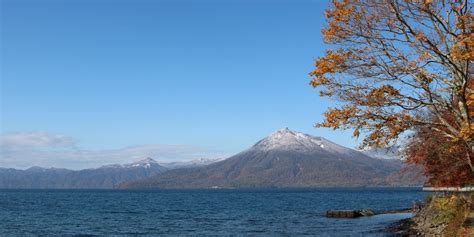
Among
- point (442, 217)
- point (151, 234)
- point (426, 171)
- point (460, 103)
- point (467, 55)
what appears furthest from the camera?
point (151, 234)

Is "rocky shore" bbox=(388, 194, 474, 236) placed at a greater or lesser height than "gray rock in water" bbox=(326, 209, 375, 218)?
greater

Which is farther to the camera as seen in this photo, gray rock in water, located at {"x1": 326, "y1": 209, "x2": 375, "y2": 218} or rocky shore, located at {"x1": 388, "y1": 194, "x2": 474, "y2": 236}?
gray rock in water, located at {"x1": 326, "y1": 209, "x2": 375, "y2": 218}

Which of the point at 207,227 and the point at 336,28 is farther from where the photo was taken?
the point at 207,227

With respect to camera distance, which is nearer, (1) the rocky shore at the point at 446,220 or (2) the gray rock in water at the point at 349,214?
(1) the rocky shore at the point at 446,220

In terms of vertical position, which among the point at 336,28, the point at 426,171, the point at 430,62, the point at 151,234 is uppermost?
the point at 336,28

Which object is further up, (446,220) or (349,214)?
(446,220)

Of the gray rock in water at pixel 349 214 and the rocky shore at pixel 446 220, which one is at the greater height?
the rocky shore at pixel 446 220

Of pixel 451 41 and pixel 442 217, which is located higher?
pixel 451 41

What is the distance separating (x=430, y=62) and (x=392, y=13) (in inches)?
87.3

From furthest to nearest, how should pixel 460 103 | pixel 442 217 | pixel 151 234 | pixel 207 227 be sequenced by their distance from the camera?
pixel 207 227, pixel 151 234, pixel 442 217, pixel 460 103

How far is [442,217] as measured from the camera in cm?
3559

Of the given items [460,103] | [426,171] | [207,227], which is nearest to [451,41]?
[460,103]

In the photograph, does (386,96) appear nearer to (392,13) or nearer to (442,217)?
(392,13)

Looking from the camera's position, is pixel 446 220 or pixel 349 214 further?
pixel 349 214
